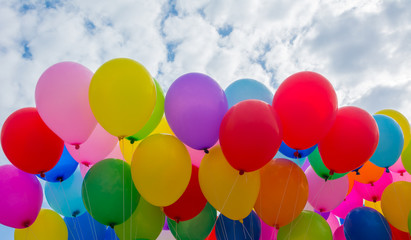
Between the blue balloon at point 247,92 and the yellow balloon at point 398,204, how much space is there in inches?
72.1

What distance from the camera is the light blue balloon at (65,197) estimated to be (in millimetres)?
4348

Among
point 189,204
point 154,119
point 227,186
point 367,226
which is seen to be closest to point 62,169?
point 154,119

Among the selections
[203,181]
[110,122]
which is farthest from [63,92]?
[203,181]

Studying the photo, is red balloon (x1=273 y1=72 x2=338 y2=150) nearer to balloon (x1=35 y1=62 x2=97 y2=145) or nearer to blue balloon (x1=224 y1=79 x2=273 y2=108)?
blue balloon (x1=224 y1=79 x2=273 y2=108)

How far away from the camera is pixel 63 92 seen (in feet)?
11.2

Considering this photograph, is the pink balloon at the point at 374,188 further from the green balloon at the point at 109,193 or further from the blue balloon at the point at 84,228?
the blue balloon at the point at 84,228

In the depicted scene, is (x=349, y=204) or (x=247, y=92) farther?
(x=349, y=204)

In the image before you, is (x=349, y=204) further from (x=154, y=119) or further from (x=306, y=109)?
(x=154, y=119)

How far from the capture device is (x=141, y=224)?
12.6 ft

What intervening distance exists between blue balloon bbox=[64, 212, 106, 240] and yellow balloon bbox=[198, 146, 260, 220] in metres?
1.79

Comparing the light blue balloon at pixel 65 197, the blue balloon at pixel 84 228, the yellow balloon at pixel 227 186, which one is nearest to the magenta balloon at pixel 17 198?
the light blue balloon at pixel 65 197

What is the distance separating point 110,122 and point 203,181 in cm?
105

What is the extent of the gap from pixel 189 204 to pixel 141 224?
0.60m

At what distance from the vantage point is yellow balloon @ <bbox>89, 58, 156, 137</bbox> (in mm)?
3197
